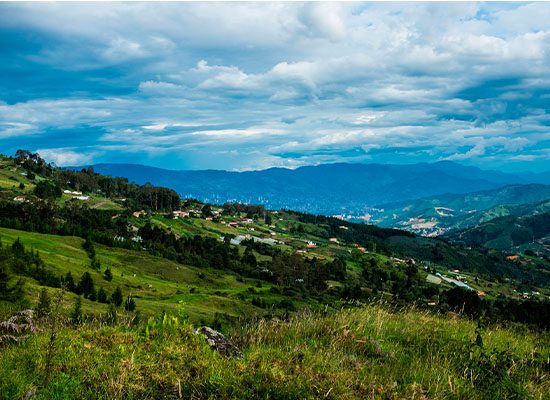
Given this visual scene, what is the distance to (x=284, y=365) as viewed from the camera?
8.36m

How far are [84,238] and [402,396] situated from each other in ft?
515

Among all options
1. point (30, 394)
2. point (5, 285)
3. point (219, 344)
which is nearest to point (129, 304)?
point (219, 344)

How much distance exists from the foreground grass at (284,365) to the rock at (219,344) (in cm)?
38

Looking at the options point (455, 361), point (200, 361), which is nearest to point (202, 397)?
point (200, 361)

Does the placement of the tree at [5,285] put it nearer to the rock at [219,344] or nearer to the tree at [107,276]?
the rock at [219,344]

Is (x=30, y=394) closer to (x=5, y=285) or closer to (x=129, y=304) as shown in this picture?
(x=129, y=304)

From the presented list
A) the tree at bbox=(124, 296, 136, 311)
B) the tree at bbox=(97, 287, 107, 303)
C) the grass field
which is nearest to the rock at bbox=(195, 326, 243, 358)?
the tree at bbox=(124, 296, 136, 311)

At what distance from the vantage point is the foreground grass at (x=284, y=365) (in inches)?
295

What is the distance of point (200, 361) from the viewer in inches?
330

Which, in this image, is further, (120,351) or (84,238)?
(84,238)

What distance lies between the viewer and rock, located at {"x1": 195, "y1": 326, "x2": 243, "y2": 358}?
9703mm

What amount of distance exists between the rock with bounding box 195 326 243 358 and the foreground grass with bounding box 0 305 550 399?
38cm

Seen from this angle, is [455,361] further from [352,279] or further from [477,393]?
[352,279]

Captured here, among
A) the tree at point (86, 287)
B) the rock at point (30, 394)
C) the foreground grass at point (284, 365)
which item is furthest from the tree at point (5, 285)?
the tree at point (86, 287)
